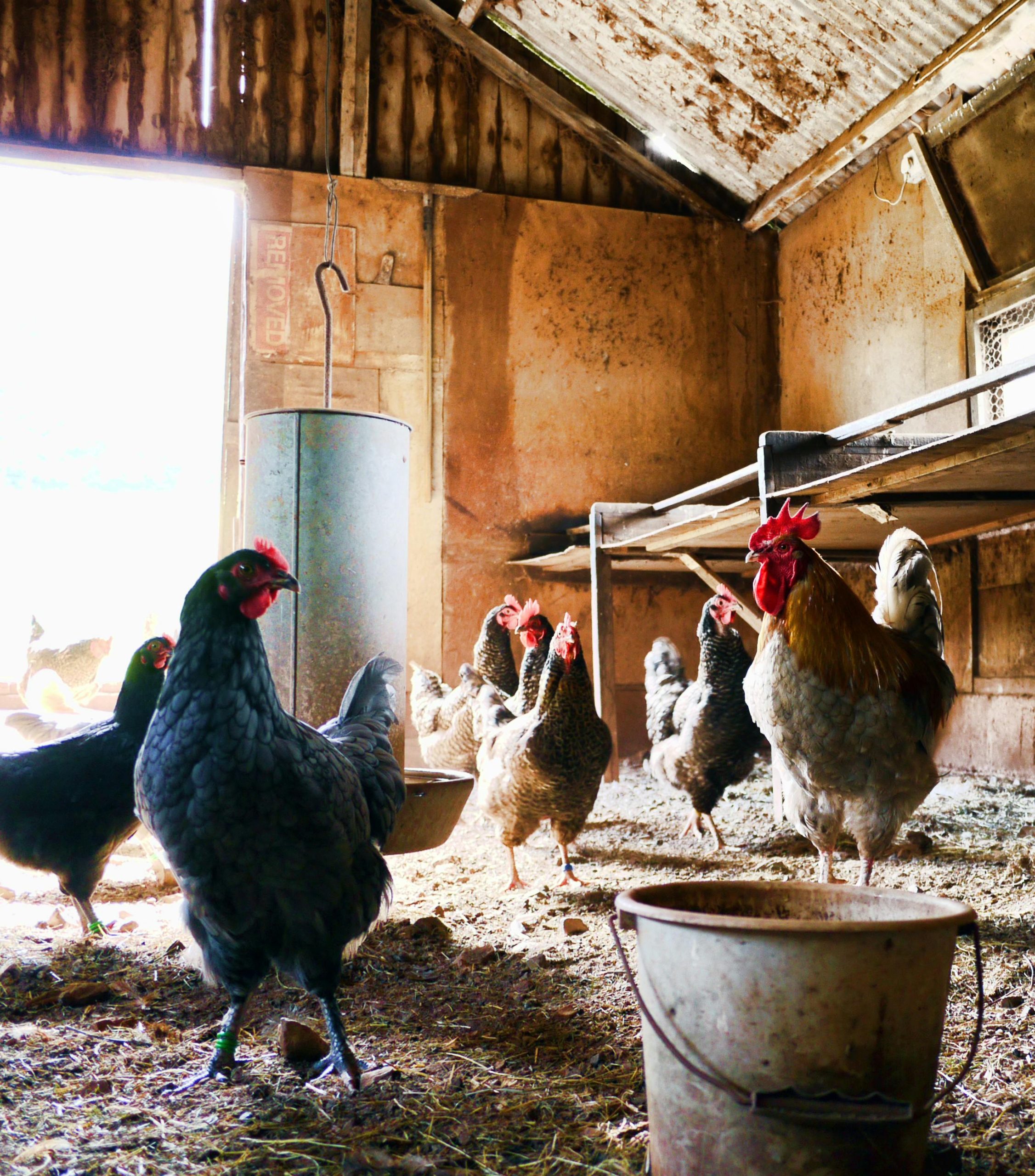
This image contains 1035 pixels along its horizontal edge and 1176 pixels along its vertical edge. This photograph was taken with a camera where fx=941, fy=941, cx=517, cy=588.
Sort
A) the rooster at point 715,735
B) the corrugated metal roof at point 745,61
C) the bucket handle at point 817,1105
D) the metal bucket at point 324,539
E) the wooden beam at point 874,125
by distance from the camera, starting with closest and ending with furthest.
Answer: the bucket handle at point 817,1105 < the metal bucket at point 324,539 < the rooster at point 715,735 < the wooden beam at point 874,125 < the corrugated metal roof at point 745,61

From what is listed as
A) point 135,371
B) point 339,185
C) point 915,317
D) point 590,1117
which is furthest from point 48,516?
point 590,1117

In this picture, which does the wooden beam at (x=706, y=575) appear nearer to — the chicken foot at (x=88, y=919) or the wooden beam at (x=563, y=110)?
the chicken foot at (x=88, y=919)

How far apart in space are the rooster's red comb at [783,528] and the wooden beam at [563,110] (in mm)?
7436

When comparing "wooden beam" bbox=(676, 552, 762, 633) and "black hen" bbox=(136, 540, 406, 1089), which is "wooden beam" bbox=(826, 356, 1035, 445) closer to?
"wooden beam" bbox=(676, 552, 762, 633)

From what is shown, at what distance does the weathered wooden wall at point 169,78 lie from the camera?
8719mm

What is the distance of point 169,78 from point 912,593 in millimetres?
8567

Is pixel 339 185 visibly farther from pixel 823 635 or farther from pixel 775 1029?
pixel 775 1029

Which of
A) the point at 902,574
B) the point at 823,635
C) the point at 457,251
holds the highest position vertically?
the point at 457,251

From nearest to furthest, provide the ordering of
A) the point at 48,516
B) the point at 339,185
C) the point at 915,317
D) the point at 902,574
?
the point at 902,574
the point at 915,317
the point at 339,185
the point at 48,516

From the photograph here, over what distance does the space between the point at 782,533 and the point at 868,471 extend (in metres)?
0.96

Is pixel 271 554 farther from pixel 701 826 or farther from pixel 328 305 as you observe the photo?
pixel 701 826

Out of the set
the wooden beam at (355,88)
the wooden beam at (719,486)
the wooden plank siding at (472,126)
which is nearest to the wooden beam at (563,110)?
the wooden plank siding at (472,126)

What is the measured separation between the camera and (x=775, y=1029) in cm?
171

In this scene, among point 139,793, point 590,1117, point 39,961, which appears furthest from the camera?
point 39,961
